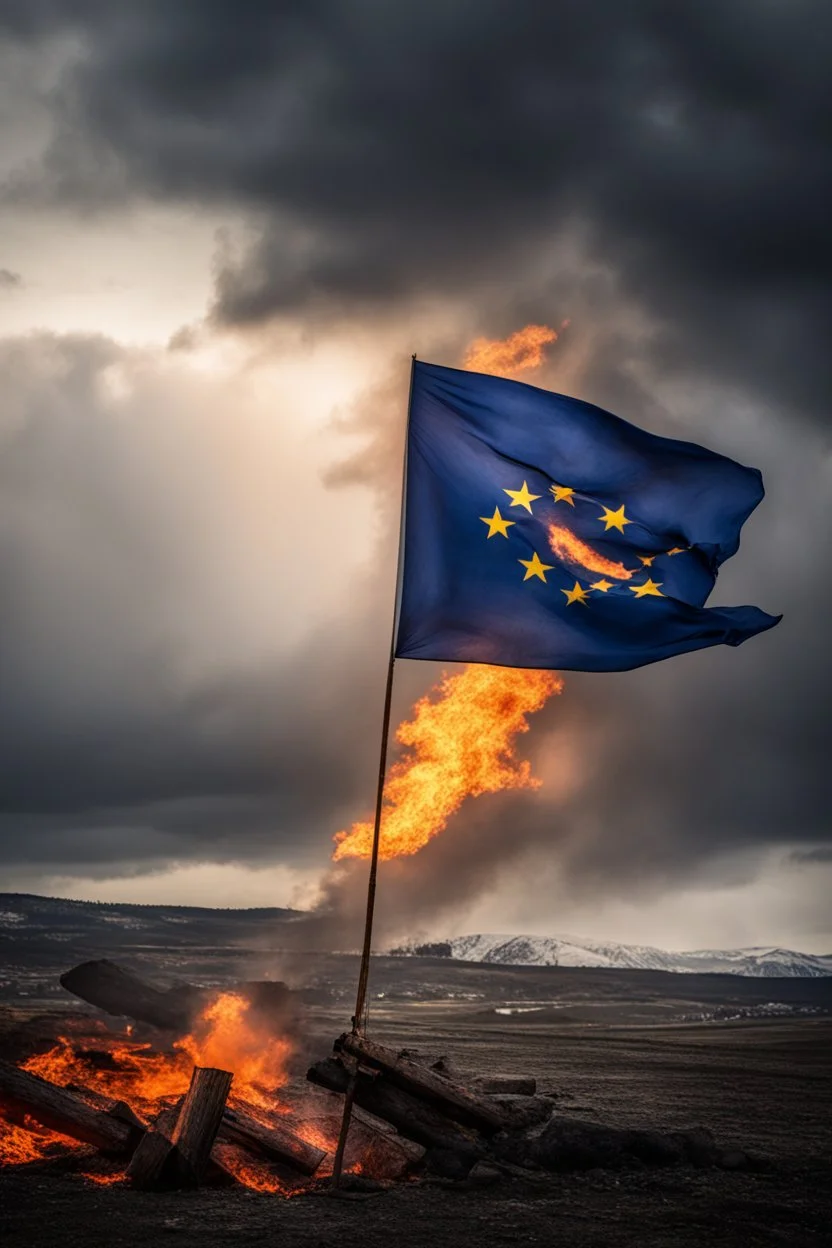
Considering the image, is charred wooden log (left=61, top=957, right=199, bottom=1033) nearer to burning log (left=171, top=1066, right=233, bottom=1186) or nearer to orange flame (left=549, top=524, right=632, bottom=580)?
burning log (left=171, top=1066, right=233, bottom=1186)

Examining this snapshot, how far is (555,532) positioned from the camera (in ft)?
46.1

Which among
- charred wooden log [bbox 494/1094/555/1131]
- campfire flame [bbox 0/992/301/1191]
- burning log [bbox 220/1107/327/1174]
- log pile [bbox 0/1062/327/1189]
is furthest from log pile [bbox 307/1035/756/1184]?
campfire flame [bbox 0/992/301/1191]

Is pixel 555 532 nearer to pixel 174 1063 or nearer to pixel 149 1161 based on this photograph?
pixel 149 1161

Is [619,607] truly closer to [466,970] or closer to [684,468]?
[684,468]

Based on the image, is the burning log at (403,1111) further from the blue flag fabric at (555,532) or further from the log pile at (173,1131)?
the blue flag fabric at (555,532)

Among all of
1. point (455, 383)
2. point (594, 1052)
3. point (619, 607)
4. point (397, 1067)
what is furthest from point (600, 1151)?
point (594, 1052)

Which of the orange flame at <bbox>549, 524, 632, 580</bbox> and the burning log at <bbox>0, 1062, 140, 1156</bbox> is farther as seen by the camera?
the orange flame at <bbox>549, 524, 632, 580</bbox>

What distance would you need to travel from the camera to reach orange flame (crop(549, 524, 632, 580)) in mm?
13984

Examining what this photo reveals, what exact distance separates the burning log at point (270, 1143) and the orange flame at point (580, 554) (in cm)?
911

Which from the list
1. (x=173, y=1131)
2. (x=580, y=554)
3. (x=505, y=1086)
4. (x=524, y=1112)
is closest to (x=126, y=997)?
(x=505, y=1086)

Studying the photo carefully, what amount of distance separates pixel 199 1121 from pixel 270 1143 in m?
1.33

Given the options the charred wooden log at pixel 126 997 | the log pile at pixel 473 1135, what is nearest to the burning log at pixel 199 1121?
the log pile at pixel 473 1135

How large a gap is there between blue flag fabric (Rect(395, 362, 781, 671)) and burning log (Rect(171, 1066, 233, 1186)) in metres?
6.24

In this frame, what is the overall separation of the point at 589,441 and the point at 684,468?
1.59 meters
